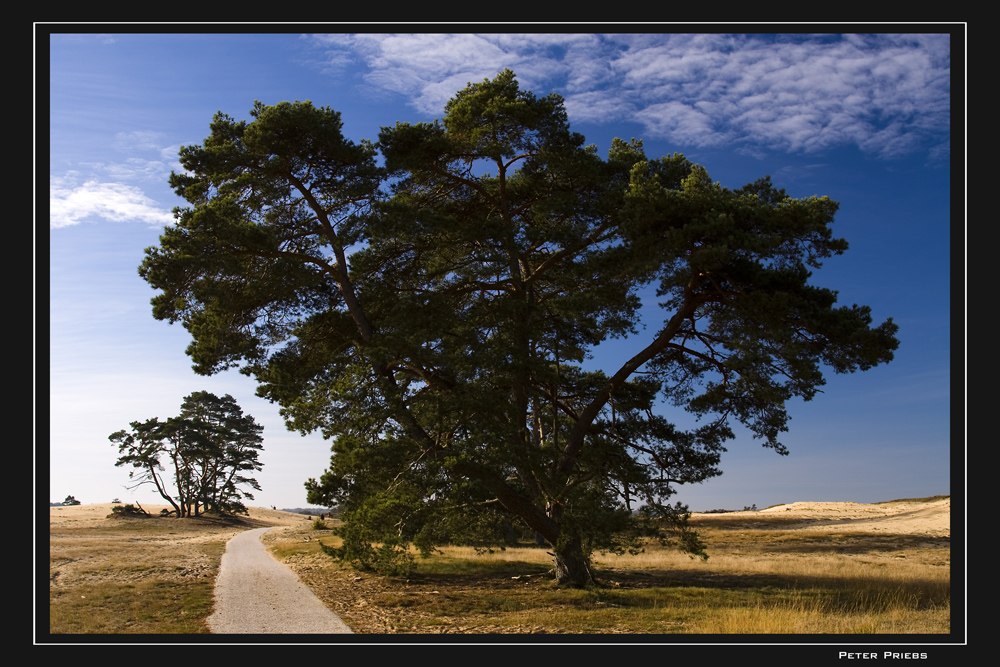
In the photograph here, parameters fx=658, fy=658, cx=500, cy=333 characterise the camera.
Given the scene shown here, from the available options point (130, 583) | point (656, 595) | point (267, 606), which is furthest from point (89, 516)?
point (656, 595)

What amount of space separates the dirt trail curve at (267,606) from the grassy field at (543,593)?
342 millimetres

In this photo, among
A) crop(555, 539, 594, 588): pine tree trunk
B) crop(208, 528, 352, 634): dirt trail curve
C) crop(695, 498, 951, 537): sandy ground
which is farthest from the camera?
crop(695, 498, 951, 537): sandy ground

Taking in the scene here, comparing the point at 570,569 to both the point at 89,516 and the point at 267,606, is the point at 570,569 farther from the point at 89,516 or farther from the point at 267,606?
the point at 89,516

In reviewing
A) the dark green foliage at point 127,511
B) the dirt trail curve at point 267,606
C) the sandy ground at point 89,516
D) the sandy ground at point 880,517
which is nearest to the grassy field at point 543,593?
the dirt trail curve at point 267,606

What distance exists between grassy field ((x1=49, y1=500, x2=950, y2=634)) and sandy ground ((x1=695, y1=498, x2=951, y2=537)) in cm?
1139

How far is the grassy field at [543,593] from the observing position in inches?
453

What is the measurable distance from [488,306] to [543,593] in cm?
720

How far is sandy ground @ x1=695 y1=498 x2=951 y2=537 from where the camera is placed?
40647mm

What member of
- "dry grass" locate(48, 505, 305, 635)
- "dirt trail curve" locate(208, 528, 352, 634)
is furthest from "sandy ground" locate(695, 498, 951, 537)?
"dry grass" locate(48, 505, 305, 635)

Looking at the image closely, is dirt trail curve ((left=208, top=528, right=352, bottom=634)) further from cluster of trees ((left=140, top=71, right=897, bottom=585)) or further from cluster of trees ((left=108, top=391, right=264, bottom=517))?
cluster of trees ((left=108, top=391, right=264, bottom=517))

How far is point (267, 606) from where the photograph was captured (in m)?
12.9

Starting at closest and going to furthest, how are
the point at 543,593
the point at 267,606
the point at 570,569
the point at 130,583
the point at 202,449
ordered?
the point at 267,606
the point at 543,593
the point at 570,569
the point at 130,583
the point at 202,449
